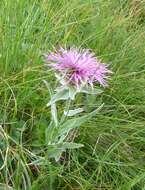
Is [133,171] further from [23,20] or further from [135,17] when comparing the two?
[135,17]

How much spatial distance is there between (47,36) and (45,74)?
15 centimetres

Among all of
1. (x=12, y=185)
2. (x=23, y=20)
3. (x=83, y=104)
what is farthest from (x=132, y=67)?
(x=12, y=185)

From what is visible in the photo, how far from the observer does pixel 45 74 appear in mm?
1229

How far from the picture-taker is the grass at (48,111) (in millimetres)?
1079

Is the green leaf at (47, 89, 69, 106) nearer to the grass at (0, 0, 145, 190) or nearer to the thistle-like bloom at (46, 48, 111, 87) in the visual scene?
the thistle-like bloom at (46, 48, 111, 87)

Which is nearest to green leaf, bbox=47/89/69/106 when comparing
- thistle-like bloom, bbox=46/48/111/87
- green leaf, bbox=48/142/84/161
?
thistle-like bloom, bbox=46/48/111/87

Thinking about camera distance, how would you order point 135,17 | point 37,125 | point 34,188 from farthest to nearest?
point 135,17 < point 37,125 < point 34,188

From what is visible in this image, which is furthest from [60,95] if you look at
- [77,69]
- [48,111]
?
[48,111]

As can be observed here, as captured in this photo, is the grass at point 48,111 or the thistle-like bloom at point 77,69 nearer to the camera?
the thistle-like bloom at point 77,69

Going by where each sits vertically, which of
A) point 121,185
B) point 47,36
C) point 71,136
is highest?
point 47,36

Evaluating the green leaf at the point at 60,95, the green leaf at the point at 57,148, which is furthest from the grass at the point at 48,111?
the green leaf at the point at 60,95

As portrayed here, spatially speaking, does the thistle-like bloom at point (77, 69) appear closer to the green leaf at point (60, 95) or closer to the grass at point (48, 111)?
the green leaf at point (60, 95)

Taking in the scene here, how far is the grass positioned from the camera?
108cm

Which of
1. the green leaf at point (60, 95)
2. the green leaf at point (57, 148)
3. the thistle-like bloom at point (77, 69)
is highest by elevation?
the thistle-like bloom at point (77, 69)
